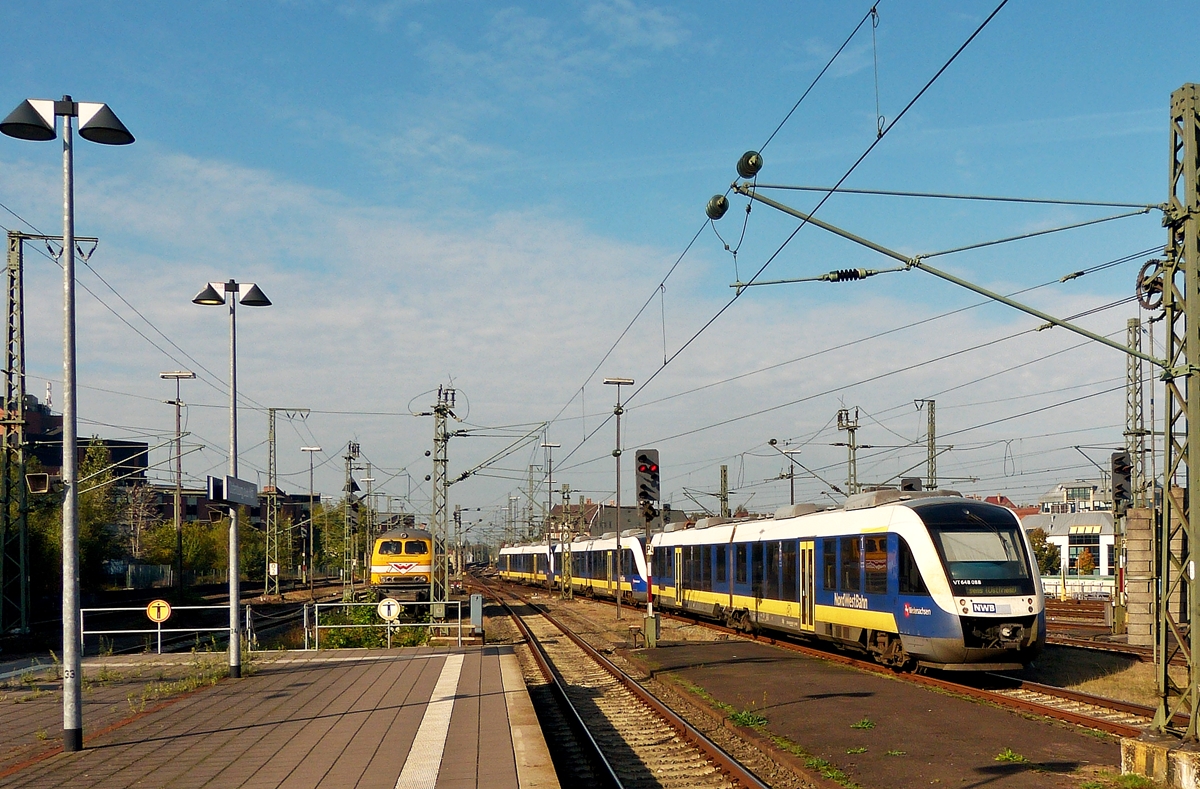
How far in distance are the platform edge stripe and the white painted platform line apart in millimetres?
815

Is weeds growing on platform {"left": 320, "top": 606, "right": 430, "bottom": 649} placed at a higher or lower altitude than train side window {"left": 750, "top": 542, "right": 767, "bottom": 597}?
lower

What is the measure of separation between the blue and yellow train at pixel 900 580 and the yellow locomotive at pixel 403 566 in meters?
15.6

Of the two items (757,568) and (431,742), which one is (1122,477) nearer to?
(757,568)

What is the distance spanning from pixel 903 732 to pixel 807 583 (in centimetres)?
1003

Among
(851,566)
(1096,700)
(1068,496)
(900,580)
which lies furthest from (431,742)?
(1068,496)

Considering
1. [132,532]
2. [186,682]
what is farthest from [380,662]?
[132,532]


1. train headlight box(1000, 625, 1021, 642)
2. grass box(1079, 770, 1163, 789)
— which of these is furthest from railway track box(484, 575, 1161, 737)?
grass box(1079, 770, 1163, 789)

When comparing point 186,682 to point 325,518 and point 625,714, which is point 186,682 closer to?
point 625,714

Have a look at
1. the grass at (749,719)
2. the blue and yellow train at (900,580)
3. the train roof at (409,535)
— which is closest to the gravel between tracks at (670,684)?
the grass at (749,719)

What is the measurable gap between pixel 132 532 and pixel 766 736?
93.8 metres

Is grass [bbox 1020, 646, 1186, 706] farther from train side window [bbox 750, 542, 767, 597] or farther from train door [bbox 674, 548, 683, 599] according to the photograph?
train door [bbox 674, 548, 683, 599]

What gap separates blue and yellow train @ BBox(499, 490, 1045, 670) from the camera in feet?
57.1

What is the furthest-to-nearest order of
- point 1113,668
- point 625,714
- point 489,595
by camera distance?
point 489,595 < point 1113,668 < point 625,714

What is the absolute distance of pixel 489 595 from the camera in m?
62.4
